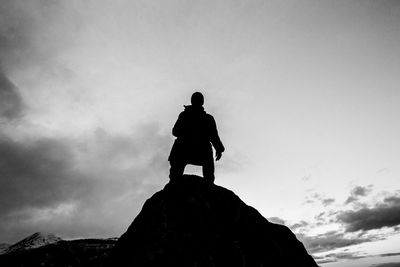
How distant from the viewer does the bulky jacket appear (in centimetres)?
863

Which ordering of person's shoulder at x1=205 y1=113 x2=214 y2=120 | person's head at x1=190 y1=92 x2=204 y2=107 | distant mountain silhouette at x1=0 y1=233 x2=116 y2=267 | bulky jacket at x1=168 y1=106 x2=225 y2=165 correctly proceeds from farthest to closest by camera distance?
distant mountain silhouette at x1=0 y1=233 x2=116 y2=267 < person's shoulder at x1=205 y1=113 x2=214 y2=120 < person's head at x1=190 y1=92 x2=204 y2=107 < bulky jacket at x1=168 y1=106 x2=225 y2=165

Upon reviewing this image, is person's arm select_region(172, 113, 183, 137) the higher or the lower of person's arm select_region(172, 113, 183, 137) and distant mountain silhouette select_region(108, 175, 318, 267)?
the higher

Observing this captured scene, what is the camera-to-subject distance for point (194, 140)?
879 centimetres

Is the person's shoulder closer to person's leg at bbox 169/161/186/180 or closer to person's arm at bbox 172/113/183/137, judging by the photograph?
person's arm at bbox 172/113/183/137

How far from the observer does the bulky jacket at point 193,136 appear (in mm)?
8633

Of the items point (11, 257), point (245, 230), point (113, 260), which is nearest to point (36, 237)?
point (11, 257)

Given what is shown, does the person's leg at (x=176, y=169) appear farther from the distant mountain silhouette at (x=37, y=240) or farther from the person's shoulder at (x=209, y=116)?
the distant mountain silhouette at (x=37, y=240)

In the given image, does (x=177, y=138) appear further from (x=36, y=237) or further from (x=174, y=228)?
(x=36, y=237)

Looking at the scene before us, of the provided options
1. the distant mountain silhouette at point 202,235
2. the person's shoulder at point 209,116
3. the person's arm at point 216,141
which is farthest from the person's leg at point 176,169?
the person's shoulder at point 209,116

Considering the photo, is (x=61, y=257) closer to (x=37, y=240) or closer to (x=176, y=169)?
(x=176, y=169)

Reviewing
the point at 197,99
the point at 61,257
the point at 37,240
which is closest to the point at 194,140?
the point at 197,99

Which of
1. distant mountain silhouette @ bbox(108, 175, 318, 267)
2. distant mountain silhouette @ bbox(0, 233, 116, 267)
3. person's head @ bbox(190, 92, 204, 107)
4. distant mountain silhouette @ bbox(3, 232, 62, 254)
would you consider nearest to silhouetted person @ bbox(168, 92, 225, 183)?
person's head @ bbox(190, 92, 204, 107)

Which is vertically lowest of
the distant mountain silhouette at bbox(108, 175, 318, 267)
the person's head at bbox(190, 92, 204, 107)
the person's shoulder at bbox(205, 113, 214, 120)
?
the distant mountain silhouette at bbox(108, 175, 318, 267)

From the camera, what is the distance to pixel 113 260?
670cm
